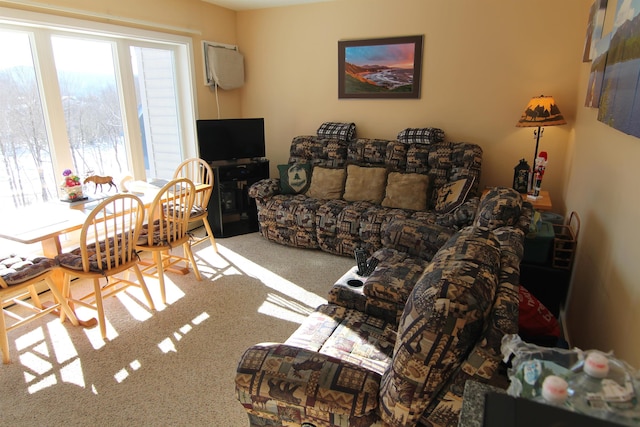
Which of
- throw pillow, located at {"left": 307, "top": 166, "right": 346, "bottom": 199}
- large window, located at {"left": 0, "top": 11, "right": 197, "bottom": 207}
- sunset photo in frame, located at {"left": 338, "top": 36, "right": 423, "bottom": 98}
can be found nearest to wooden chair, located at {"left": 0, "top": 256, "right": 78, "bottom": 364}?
large window, located at {"left": 0, "top": 11, "right": 197, "bottom": 207}

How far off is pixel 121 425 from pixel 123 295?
138 centimetres

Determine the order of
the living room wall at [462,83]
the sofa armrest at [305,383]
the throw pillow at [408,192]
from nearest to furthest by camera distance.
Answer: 1. the sofa armrest at [305,383]
2. the living room wall at [462,83]
3. the throw pillow at [408,192]

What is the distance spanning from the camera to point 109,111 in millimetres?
3611

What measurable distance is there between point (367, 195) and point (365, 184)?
114 mm

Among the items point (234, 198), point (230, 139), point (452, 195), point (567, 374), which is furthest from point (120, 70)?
point (567, 374)

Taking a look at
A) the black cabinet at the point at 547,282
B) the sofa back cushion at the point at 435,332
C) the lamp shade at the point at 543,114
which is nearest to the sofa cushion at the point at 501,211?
the black cabinet at the point at 547,282

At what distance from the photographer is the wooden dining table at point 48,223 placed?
2.26 m

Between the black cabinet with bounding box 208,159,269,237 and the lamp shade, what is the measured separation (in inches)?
107

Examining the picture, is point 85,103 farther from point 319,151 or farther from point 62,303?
point 319,151

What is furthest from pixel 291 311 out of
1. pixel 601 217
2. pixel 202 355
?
pixel 601 217

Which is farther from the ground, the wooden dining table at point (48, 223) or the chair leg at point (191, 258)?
the wooden dining table at point (48, 223)

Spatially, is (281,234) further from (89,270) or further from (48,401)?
(48,401)

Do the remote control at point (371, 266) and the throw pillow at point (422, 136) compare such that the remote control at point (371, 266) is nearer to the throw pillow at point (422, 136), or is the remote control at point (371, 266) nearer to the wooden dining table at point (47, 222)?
the wooden dining table at point (47, 222)

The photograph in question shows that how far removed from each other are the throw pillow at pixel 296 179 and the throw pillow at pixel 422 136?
1.06 meters
